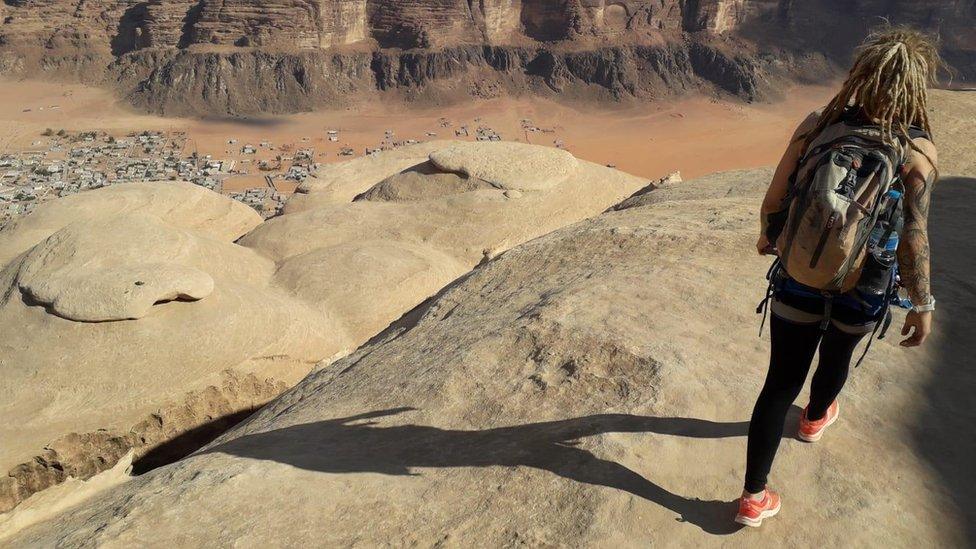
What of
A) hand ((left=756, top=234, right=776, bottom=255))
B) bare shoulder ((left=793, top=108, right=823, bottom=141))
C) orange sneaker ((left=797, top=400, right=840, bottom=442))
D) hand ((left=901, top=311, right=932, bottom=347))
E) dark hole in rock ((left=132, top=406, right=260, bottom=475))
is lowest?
dark hole in rock ((left=132, top=406, right=260, bottom=475))

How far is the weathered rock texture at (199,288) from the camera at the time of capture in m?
6.88

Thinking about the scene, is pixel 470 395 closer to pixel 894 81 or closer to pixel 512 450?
pixel 512 450

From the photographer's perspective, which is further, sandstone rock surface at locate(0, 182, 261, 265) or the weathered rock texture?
sandstone rock surface at locate(0, 182, 261, 265)

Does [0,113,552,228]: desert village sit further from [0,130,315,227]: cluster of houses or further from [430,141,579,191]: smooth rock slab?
[430,141,579,191]: smooth rock slab

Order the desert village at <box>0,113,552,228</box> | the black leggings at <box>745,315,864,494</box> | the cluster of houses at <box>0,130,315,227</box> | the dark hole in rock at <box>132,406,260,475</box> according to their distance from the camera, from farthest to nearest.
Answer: the desert village at <box>0,113,552,228</box>, the cluster of houses at <box>0,130,315,227</box>, the dark hole in rock at <box>132,406,260,475</box>, the black leggings at <box>745,315,864,494</box>

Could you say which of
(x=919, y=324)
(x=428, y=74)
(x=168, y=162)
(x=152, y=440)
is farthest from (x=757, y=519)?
(x=428, y=74)

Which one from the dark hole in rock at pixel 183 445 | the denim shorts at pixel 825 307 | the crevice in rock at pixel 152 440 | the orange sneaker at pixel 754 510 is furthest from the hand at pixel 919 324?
the crevice in rock at pixel 152 440

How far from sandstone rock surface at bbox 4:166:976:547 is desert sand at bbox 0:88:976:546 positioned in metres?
0.01

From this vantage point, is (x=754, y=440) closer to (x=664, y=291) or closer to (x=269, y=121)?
(x=664, y=291)

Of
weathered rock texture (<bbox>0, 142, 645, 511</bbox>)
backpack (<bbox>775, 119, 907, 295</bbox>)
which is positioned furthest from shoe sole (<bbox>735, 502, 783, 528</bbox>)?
weathered rock texture (<bbox>0, 142, 645, 511</bbox>)

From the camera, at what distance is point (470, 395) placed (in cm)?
375

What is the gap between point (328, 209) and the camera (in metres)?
11.6

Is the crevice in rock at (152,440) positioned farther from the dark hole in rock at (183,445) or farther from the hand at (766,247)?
the hand at (766,247)

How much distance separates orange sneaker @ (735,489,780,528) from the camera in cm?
255
